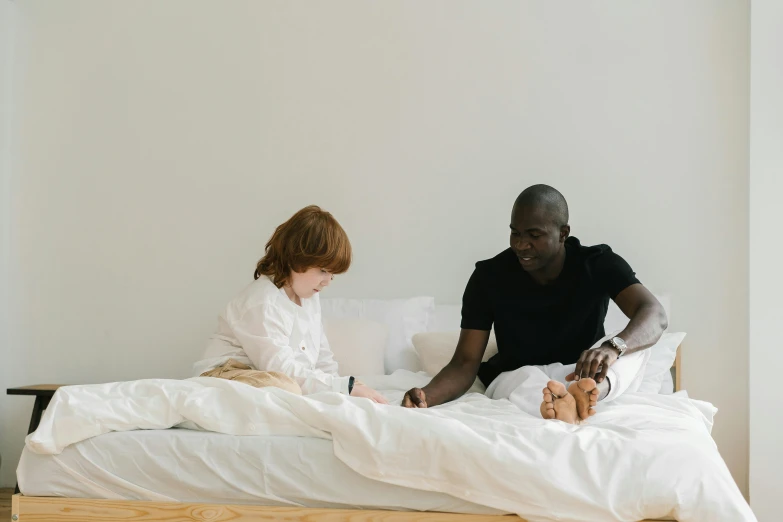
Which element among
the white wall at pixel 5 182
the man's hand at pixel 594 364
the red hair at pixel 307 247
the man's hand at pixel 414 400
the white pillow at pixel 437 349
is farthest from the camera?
the white wall at pixel 5 182

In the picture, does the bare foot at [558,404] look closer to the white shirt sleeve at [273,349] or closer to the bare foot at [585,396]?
the bare foot at [585,396]

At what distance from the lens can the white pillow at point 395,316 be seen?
3100 millimetres

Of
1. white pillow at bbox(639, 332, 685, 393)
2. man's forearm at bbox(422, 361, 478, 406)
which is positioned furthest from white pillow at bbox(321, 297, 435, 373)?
white pillow at bbox(639, 332, 685, 393)

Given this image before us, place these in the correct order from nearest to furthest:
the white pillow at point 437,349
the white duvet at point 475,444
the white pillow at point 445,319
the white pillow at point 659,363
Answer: the white duvet at point 475,444 → the white pillow at point 659,363 → the white pillow at point 437,349 → the white pillow at point 445,319

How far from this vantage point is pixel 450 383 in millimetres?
2512

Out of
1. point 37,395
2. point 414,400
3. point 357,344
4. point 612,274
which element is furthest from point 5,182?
point 612,274

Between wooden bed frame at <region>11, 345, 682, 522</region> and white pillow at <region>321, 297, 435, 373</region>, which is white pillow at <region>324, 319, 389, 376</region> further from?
wooden bed frame at <region>11, 345, 682, 522</region>

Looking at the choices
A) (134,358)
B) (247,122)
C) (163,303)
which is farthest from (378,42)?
(134,358)

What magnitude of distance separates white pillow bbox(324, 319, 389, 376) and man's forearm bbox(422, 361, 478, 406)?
0.42 m

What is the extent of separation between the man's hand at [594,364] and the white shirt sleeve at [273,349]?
64 cm

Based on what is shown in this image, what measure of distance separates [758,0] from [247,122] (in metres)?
2.16

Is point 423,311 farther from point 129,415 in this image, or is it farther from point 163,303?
point 129,415

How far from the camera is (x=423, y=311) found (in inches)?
129

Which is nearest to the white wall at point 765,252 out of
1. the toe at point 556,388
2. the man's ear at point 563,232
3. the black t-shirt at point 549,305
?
the black t-shirt at point 549,305
